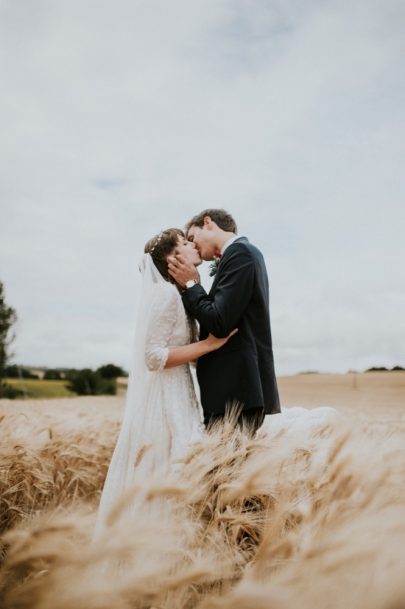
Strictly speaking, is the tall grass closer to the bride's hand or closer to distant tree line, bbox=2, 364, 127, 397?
the bride's hand

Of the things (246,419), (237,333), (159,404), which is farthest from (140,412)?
(237,333)

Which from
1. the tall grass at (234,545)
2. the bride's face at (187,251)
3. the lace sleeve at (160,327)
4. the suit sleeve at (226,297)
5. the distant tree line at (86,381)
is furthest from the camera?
the distant tree line at (86,381)

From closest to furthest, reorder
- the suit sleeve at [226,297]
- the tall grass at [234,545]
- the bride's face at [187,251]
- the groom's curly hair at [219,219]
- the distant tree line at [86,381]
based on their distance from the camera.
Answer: the tall grass at [234,545] → the suit sleeve at [226,297] → the bride's face at [187,251] → the groom's curly hair at [219,219] → the distant tree line at [86,381]

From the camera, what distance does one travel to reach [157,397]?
10.1 feet

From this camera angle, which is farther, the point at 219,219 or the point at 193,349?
the point at 219,219

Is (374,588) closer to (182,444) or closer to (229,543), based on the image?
(229,543)

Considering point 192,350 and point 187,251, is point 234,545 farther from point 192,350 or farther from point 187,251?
point 187,251

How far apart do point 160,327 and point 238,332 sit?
47 centimetres

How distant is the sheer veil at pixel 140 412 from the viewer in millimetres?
3018

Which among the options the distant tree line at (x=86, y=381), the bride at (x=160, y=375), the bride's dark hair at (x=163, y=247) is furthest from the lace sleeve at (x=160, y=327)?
the distant tree line at (x=86, y=381)

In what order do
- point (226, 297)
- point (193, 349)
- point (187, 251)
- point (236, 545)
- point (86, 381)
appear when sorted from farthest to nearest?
point (86, 381)
point (187, 251)
point (193, 349)
point (226, 297)
point (236, 545)

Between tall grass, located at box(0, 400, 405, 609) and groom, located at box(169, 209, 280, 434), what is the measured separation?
19.2 inches

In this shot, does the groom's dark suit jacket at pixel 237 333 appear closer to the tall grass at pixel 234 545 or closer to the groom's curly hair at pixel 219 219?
the groom's curly hair at pixel 219 219

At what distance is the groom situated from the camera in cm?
277
